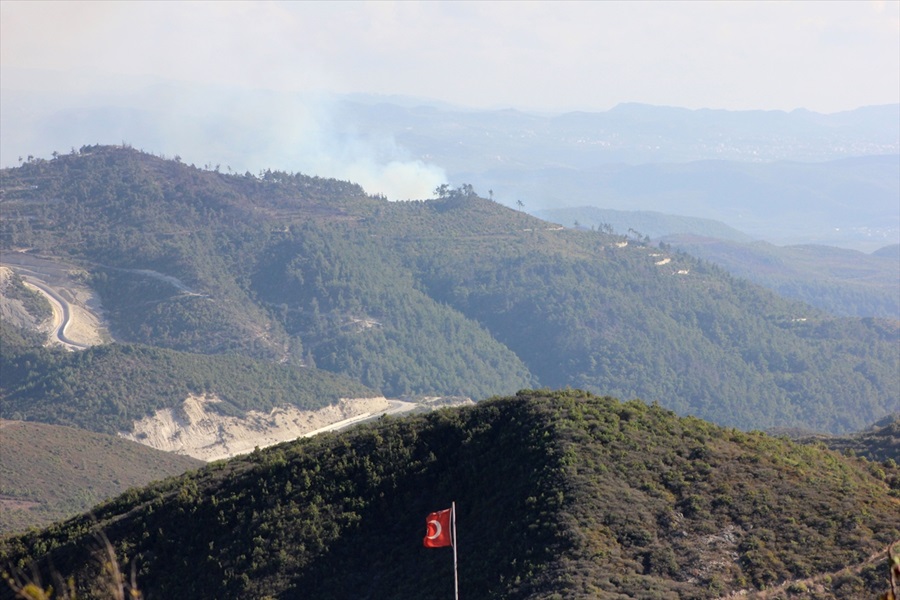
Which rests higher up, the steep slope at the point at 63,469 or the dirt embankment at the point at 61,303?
the dirt embankment at the point at 61,303

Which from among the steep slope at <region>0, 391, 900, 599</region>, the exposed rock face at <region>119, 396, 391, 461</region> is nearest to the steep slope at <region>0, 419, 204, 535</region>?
the exposed rock face at <region>119, 396, 391, 461</region>

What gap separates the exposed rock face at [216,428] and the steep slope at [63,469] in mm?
12644

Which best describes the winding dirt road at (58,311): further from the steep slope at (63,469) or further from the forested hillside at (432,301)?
the steep slope at (63,469)

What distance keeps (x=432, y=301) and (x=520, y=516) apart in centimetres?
12177

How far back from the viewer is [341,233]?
16662 centimetres

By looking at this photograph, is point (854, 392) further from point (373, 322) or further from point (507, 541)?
point (507, 541)

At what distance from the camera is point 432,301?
15800cm

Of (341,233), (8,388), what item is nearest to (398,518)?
(8,388)

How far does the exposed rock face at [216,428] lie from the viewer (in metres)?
103

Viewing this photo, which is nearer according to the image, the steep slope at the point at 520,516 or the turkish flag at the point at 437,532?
the turkish flag at the point at 437,532

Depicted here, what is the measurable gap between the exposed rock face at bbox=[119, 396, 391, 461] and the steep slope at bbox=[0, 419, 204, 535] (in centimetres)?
1264

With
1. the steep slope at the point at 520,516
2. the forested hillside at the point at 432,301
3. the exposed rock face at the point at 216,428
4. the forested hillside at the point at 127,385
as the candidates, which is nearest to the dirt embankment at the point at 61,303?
the forested hillside at the point at 432,301

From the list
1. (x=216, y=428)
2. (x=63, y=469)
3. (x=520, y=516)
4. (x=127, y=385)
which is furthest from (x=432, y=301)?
(x=520, y=516)

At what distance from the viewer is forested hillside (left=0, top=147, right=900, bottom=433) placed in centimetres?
14188
